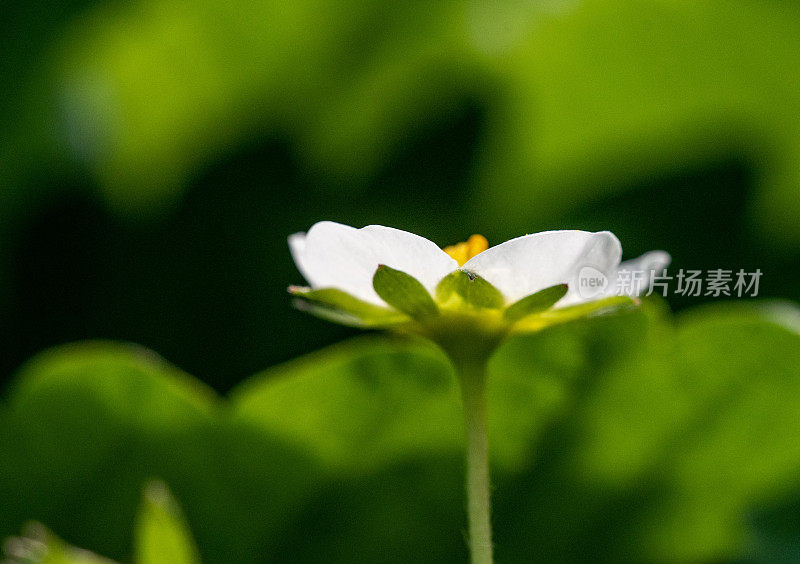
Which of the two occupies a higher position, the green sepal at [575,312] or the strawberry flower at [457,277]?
the strawberry flower at [457,277]

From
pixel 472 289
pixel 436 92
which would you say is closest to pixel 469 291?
pixel 472 289

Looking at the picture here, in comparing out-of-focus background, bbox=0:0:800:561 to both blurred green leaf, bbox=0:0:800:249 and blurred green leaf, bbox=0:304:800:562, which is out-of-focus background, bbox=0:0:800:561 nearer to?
blurred green leaf, bbox=0:0:800:249

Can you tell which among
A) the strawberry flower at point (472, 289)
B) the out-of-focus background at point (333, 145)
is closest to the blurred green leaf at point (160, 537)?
the strawberry flower at point (472, 289)

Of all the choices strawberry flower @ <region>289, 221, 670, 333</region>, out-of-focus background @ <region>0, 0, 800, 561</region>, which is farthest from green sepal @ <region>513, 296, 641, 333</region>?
out-of-focus background @ <region>0, 0, 800, 561</region>

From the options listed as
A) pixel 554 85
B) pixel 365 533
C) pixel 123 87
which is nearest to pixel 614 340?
pixel 365 533

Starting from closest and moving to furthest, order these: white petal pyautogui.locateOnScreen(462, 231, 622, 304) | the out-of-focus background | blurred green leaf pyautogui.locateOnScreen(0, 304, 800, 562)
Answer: white petal pyautogui.locateOnScreen(462, 231, 622, 304) < blurred green leaf pyautogui.locateOnScreen(0, 304, 800, 562) < the out-of-focus background

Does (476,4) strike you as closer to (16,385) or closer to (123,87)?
(123,87)

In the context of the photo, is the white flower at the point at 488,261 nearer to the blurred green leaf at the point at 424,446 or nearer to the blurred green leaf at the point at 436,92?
the blurred green leaf at the point at 424,446

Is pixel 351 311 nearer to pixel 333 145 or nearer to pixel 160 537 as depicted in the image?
pixel 160 537
